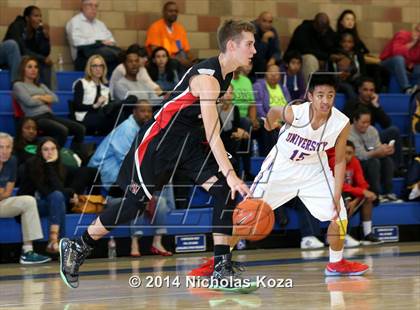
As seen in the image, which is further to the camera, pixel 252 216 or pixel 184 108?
pixel 184 108

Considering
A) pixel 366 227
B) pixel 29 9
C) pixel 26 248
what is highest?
pixel 29 9

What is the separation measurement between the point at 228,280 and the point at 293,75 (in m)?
7.61

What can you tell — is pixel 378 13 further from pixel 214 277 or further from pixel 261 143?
pixel 214 277

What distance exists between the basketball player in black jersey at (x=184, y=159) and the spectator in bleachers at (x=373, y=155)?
19.3 feet

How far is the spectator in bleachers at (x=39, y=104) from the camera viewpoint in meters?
11.6

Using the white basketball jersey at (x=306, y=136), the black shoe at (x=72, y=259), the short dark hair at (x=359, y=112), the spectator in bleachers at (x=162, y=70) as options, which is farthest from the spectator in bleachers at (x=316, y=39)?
the black shoe at (x=72, y=259)

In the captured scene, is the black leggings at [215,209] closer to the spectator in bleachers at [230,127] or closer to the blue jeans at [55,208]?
the blue jeans at [55,208]

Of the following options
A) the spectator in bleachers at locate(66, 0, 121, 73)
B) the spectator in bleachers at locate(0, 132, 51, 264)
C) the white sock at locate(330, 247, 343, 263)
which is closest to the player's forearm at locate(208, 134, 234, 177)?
the white sock at locate(330, 247, 343, 263)

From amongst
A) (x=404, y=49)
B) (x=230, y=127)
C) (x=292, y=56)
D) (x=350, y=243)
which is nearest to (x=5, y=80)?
(x=230, y=127)

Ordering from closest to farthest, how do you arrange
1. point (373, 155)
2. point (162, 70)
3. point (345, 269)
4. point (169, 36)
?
point (345, 269), point (373, 155), point (162, 70), point (169, 36)

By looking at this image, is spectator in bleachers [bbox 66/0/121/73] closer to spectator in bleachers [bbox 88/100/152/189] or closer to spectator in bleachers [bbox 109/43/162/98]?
spectator in bleachers [bbox 109/43/162/98]

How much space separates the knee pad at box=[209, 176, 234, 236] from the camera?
681 centimetres

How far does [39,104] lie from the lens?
11812 millimetres

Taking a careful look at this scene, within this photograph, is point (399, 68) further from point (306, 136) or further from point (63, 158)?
point (306, 136)
